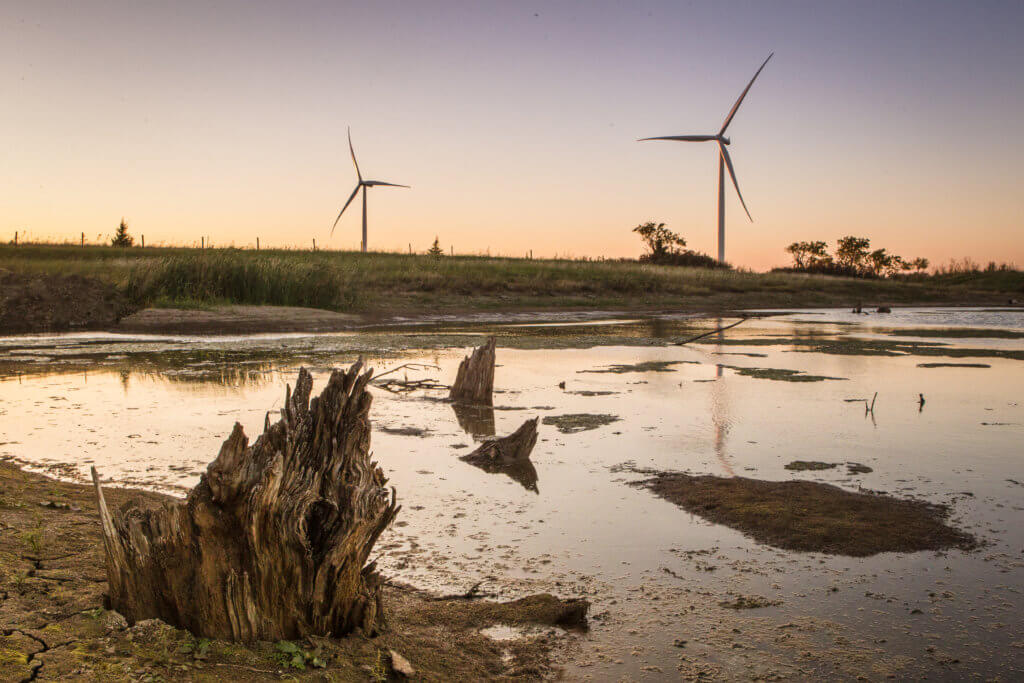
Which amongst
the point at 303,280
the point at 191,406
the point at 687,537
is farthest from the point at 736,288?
the point at 687,537

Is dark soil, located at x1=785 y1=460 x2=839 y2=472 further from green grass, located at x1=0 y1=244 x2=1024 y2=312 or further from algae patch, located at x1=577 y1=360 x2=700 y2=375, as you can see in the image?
green grass, located at x1=0 y1=244 x2=1024 y2=312

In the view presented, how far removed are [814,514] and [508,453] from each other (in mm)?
2849

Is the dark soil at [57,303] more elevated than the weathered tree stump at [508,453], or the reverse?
the dark soil at [57,303]

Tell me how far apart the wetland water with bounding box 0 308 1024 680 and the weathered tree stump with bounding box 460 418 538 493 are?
19 cm

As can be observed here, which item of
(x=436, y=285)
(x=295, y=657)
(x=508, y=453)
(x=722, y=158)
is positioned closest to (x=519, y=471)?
(x=508, y=453)

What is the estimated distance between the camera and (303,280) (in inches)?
1332

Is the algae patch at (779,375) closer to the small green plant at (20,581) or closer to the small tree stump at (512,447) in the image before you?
the small tree stump at (512,447)

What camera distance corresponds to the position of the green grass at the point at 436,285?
31.9 metres

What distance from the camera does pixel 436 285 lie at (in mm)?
41938

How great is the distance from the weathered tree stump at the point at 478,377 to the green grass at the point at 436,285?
20907 millimetres

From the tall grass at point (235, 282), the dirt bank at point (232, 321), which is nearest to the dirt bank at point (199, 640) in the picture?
the dirt bank at point (232, 321)

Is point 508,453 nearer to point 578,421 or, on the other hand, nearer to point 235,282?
point 578,421

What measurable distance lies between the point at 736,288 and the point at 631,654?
167ft

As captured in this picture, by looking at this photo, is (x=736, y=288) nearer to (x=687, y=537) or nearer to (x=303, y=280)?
(x=303, y=280)
